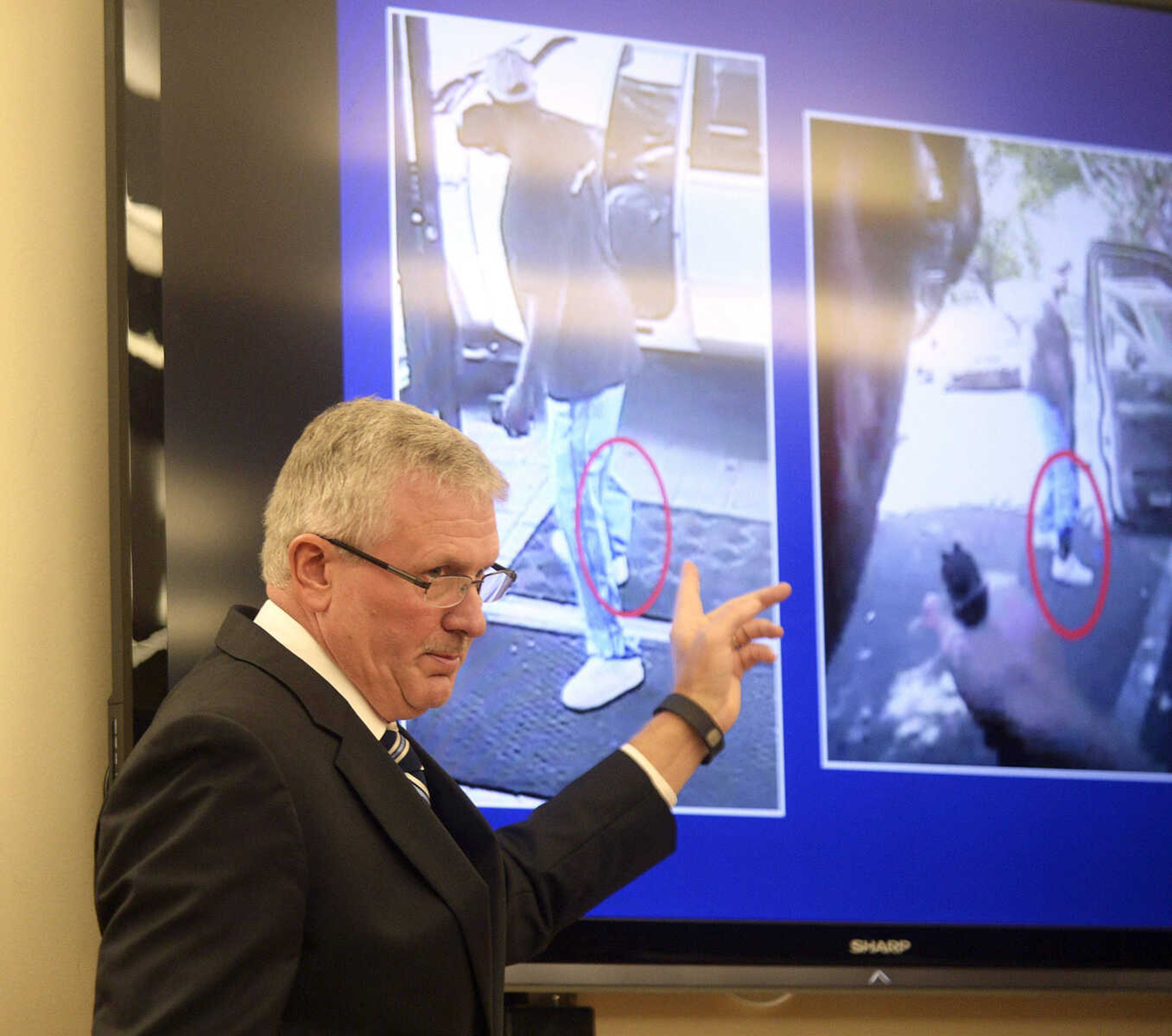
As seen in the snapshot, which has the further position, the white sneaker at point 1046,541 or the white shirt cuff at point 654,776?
the white sneaker at point 1046,541

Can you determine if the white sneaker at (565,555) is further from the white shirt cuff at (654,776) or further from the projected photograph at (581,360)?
the white shirt cuff at (654,776)

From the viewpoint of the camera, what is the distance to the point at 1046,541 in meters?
2.47

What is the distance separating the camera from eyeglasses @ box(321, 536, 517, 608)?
4.73 feet

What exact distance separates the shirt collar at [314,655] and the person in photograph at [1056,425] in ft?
4.62

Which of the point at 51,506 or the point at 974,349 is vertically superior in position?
the point at 974,349

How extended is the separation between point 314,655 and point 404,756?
17cm

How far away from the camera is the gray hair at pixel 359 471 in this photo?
1442 mm

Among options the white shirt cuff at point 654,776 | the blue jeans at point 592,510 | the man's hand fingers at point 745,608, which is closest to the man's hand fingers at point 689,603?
the man's hand fingers at point 745,608

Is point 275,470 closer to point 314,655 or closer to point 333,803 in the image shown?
point 314,655

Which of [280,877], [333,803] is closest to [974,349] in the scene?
[333,803]

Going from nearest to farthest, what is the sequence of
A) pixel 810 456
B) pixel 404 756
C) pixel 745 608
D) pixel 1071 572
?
1. pixel 404 756
2. pixel 745 608
3. pixel 810 456
4. pixel 1071 572

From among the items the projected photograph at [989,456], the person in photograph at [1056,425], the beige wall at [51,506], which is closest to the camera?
the beige wall at [51,506]

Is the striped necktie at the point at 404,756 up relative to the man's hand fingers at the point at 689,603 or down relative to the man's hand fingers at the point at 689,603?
down

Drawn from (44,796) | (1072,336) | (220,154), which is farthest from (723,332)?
(44,796)
